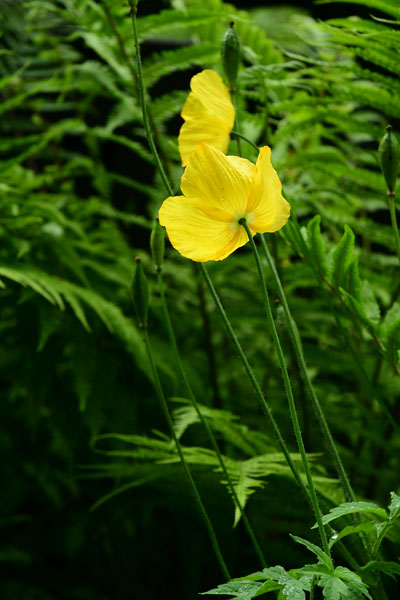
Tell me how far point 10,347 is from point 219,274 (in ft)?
1.60

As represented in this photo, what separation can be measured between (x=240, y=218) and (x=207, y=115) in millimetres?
159

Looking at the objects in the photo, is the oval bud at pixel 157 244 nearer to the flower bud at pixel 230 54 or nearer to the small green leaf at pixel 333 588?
the flower bud at pixel 230 54

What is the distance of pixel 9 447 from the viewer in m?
1.31

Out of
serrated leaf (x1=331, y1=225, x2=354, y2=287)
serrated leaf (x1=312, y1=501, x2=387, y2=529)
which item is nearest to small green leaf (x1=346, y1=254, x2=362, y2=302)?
serrated leaf (x1=331, y1=225, x2=354, y2=287)

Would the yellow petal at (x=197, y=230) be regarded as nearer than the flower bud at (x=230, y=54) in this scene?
Yes

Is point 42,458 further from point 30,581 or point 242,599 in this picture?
point 242,599

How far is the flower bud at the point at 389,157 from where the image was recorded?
593 millimetres

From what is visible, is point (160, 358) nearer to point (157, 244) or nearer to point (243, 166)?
point (157, 244)

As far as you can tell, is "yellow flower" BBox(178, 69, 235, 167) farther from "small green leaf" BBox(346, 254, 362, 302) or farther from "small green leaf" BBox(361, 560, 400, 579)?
"small green leaf" BBox(361, 560, 400, 579)

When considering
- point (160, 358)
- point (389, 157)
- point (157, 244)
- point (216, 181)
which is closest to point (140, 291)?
point (157, 244)

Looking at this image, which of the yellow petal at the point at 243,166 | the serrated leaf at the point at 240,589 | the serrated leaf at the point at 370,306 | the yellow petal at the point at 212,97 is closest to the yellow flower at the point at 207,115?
the yellow petal at the point at 212,97

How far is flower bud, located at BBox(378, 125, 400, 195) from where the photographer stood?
0.59 m

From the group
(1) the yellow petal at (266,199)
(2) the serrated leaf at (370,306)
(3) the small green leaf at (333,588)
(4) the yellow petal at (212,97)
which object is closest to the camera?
(3) the small green leaf at (333,588)

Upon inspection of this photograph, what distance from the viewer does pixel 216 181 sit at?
512 millimetres
